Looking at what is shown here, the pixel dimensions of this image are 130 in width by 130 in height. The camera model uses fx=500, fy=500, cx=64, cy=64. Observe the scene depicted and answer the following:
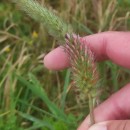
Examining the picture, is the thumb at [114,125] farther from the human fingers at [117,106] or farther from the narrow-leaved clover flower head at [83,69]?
the human fingers at [117,106]

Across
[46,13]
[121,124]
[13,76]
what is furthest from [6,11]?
[121,124]

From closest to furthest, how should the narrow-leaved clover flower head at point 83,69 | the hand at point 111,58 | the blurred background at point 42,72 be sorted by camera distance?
the narrow-leaved clover flower head at point 83,69, the hand at point 111,58, the blurred background at point 42,72

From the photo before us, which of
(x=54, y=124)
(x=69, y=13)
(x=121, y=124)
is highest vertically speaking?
(x=69, y=13)

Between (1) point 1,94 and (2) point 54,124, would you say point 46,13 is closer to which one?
(2) point 54,124

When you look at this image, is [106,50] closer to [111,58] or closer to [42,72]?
[111,58]

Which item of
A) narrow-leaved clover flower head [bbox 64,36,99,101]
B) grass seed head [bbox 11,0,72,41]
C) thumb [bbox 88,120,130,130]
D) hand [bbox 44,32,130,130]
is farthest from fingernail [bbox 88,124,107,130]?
grass seed head [bbox 11,0,72,41]

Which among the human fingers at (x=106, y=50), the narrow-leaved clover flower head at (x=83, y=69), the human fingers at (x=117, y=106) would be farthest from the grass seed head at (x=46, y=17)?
the human fingers at (x=117, y=106)
